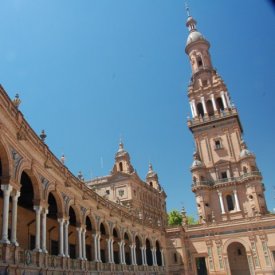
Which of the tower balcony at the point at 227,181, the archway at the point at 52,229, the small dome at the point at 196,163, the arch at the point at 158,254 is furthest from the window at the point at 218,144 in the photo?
the archway at the point at 52,229

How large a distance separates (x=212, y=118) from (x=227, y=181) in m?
12.2

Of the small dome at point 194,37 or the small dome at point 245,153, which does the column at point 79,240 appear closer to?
the small dome at point 245,153

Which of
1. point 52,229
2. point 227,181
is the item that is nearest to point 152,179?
point 227,181

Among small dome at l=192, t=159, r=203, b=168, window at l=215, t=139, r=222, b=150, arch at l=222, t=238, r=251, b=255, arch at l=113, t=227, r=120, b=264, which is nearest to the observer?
arch at l=113, t=227, r=120, b=264

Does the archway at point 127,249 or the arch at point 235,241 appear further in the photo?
the arch at point 235,241

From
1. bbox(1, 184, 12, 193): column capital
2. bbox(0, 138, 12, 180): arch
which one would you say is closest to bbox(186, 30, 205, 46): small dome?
bbox(0, 138, 12, 180): arch

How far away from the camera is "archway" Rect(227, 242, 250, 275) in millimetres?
47000

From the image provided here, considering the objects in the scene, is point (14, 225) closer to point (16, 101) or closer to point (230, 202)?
point (16, 101)

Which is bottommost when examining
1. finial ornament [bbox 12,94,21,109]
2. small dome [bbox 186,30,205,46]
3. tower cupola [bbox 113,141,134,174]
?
finial ornament [bbox 12,94,21,109]

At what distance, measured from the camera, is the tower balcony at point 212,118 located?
57.7 m

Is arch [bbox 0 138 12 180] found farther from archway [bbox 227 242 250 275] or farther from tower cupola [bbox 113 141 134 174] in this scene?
tower cupola [bbox 113 141 134 174]

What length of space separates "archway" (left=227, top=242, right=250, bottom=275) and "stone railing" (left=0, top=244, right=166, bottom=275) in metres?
27.5

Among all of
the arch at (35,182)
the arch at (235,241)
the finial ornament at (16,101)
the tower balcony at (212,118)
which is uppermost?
the tower balcony at (212,118)

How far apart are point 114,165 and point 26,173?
142 feet
